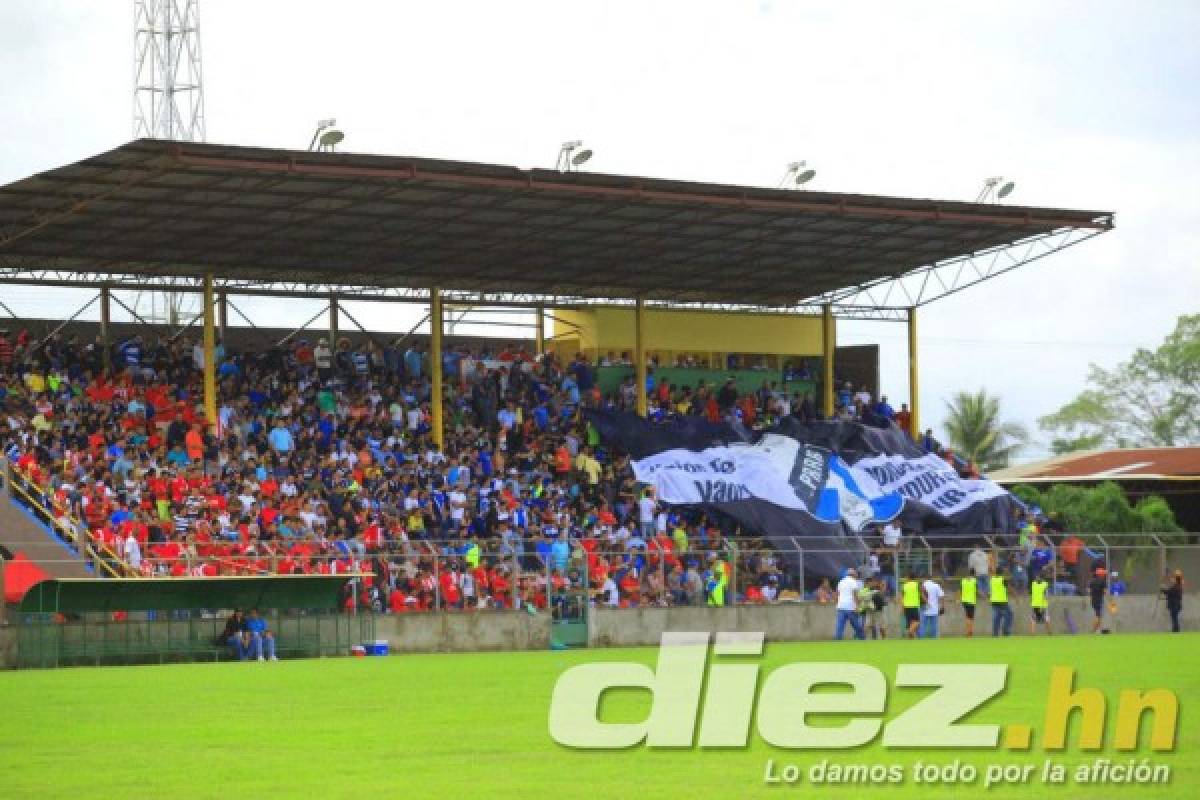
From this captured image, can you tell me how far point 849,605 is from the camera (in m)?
39.5

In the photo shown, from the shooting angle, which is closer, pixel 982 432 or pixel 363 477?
pixel 363 477

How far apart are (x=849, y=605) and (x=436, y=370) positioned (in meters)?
12.4

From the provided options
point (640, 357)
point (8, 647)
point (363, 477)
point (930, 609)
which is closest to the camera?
point (8, 647)

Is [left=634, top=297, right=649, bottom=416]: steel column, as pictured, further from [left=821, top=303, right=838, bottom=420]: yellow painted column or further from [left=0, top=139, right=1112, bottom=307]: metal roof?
[left=821, top=303, right=838, bottom=420]: yellow painted column

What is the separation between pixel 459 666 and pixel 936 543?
20007mm

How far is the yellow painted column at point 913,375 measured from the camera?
55.8m

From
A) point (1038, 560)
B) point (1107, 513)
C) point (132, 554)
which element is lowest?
point (1038, 560)

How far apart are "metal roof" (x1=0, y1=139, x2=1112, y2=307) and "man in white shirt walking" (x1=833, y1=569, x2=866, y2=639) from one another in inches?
353

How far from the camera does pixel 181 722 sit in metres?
19.0

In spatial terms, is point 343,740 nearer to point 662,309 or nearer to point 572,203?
point 572,203

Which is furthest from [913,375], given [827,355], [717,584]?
[717,584]

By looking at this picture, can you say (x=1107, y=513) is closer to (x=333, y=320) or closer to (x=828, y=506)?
(x=828, y=506)

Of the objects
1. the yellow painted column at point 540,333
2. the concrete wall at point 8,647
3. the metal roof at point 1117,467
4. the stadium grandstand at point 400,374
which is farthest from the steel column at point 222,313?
the metal roof at point 1117,467

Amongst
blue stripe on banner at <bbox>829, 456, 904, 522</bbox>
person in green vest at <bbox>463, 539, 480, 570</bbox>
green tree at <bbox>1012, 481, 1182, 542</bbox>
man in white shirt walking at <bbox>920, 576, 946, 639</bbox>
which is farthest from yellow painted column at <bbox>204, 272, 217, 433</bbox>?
green tree at <bbox>1012, 481, 1182, 542</bbox>
